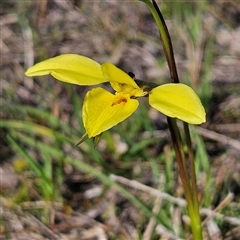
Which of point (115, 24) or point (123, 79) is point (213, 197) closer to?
point (123, 79)

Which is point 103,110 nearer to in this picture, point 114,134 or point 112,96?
point 112,96

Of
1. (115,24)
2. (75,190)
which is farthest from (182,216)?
(115,24)

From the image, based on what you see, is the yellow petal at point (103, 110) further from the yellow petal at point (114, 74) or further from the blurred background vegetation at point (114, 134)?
the blurred background vegetation at point (114, 134)

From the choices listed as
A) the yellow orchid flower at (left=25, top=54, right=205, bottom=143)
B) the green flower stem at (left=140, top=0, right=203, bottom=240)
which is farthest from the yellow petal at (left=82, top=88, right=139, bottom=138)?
the green flower stem at (left=140, top=0, right=203, bottom=240)

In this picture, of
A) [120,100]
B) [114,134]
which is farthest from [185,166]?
[114,134]

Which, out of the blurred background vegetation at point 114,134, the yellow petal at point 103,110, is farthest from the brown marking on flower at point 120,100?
the blurred background vegetation at point 114,134

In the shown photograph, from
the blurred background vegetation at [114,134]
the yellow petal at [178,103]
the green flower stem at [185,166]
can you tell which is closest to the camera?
the yellow petal at [178,103]
